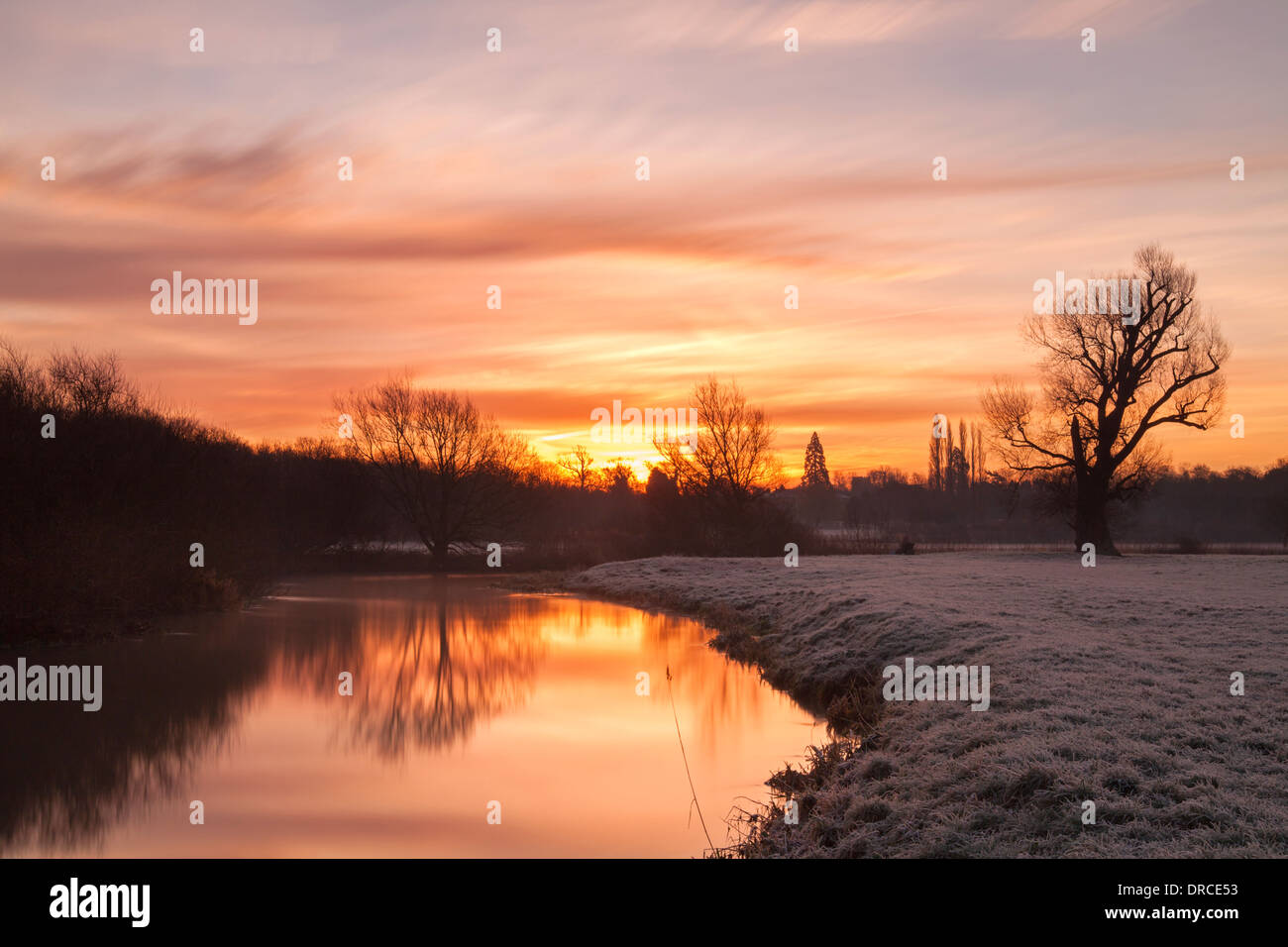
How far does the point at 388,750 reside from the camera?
42.3 feet

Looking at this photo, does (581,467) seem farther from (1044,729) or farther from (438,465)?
(1044,729)

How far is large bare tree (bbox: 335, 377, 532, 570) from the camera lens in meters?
57.6

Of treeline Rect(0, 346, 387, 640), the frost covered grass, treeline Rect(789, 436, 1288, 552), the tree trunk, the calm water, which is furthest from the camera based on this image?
treeline Rect(789, 436, 1288, 552)

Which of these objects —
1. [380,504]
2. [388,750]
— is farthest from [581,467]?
[388,750]

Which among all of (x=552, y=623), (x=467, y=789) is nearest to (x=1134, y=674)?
(x=467, y=789)

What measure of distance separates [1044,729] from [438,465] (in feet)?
170

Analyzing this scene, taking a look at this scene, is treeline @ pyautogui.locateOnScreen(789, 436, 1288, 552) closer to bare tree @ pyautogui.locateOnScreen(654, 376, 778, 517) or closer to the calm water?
bare tree @ pyautogui.locateOnScreen(654, 376, 778, 517)

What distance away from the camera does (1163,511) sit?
352 feet

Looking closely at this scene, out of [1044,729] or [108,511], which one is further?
[108,511]

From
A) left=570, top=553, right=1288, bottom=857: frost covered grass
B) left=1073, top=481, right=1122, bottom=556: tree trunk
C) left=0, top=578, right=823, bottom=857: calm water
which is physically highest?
left=1073, top=481, right=1122, bottom=556: tree trunk

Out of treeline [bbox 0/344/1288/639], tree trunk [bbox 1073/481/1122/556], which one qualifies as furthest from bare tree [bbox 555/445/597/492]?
tree trunk [bbox 1073/481/1122/556]

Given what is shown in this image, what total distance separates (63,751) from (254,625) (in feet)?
50.3

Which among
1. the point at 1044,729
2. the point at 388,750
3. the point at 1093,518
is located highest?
the point at 1093,518

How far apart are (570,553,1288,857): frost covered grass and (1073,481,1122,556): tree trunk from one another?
948 inches
